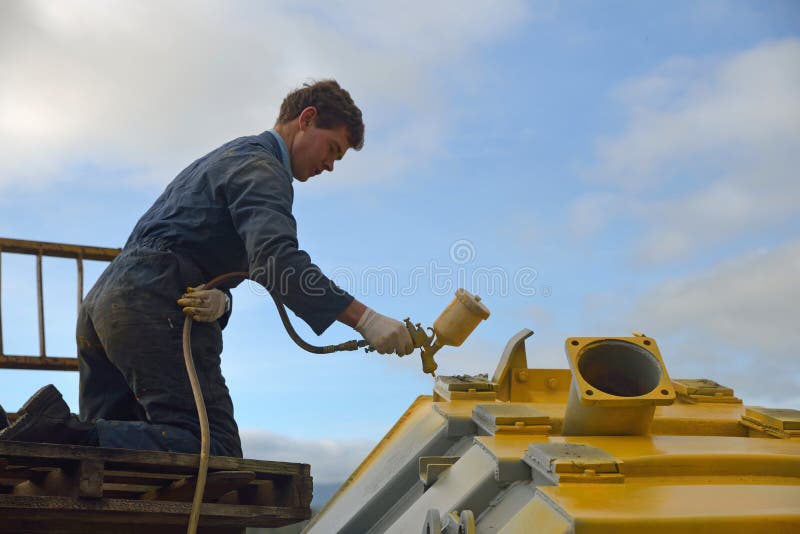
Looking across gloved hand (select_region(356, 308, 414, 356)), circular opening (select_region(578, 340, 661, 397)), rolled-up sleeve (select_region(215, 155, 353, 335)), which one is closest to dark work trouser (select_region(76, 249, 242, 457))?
rolled-up sleeve (select_region(215, 155, 353, 335))

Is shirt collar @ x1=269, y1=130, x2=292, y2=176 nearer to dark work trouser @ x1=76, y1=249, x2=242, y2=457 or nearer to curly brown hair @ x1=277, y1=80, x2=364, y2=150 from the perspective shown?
curly brown hair @ x1=277, y1=80, x2=364, y2=150

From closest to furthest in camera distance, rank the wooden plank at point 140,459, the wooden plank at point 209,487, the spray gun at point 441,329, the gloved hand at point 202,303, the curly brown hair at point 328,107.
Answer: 1. the wooden plank at point 140,459
2. the wooden plank at point 209,487
3. the gloved hand at point 202,303
4. the spray gun at point 441,329
5. the curly brown hair at point 328,107

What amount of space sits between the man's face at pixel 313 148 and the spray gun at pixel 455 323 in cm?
89

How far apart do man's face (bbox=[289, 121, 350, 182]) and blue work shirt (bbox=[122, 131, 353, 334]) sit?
136 millimetres

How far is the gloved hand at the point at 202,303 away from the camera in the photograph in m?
3.64

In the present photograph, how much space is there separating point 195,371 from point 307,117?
1.36m

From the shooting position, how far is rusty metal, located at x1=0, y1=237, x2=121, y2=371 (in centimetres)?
609

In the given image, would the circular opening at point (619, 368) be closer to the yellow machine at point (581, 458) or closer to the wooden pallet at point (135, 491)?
the yellow machine at point (581, 458)

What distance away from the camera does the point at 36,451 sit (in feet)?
9.66

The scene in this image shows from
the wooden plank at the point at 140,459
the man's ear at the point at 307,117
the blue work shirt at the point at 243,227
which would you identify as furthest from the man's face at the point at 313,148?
the wooden plank at the point at 140,459

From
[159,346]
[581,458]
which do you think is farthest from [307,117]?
[581,458]

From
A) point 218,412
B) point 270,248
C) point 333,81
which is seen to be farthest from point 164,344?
point 333,81

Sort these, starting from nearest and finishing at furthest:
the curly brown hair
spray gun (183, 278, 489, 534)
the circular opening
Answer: the circular opening
spray gun (183, 278, 489, 534)
the curly brown hair

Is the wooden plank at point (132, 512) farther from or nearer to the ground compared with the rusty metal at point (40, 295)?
nearer to the ground
